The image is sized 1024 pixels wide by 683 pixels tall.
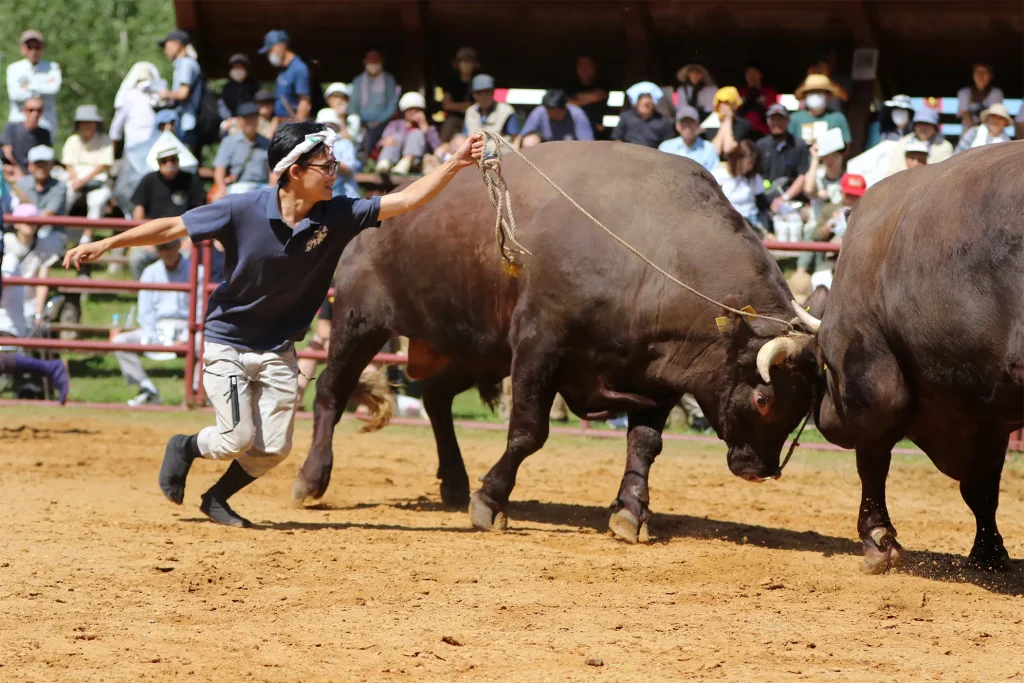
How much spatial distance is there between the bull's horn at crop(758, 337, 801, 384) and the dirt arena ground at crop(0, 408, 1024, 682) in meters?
0.88

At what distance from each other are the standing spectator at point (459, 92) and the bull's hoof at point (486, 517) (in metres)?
8.20

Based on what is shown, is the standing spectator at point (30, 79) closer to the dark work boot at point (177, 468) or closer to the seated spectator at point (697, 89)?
the seated spectator at point (697, 89)

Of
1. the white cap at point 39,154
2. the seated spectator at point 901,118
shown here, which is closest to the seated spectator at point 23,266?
the white cap at point 39,154

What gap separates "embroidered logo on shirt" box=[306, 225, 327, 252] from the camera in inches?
263

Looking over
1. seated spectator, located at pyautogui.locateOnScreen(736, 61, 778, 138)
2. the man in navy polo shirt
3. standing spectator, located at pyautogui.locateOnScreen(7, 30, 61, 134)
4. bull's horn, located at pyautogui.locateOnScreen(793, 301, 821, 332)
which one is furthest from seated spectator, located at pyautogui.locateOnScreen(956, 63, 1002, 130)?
standing spectator, located at pyautogui.locateOnScreen(7, 30, 61, 134)

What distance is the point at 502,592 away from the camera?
18.4ft

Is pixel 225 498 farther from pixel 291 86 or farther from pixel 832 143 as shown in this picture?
pixel 291 86

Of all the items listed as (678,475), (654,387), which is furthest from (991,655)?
(678,475)

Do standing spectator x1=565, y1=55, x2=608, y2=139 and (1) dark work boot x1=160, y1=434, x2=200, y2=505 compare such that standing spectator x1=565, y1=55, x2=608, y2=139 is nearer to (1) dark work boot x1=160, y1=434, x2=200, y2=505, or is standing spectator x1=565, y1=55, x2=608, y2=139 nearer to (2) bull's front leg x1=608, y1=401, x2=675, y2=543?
(2) bull's front leg x1=608, y1=401, x2=675, y2=543

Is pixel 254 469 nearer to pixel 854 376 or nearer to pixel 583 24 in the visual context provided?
pixel 854 376

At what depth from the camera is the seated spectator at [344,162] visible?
1388 centimetres

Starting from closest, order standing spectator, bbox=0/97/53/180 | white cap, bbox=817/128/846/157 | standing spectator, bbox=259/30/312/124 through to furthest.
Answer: white cap, bbox=817/128/846/157
standing spectator, bbox=259/30/312/124
standing spectator, bbox=0/97/53/180

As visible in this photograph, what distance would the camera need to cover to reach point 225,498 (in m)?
7.07

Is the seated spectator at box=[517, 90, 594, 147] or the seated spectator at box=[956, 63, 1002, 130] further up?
the seated spectator at box=[956, 63, 1002, 130]
